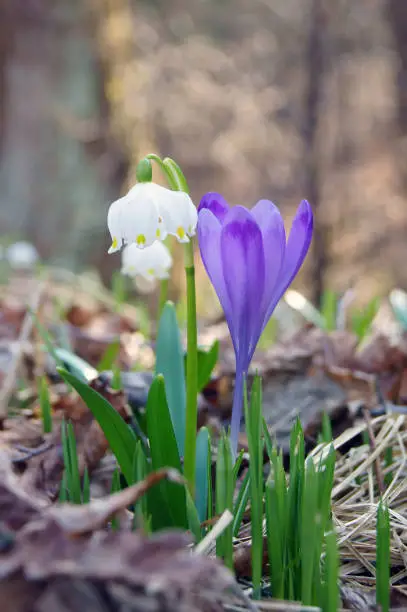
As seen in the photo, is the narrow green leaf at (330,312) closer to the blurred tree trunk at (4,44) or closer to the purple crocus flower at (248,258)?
the purple crocus flower at (248,258)

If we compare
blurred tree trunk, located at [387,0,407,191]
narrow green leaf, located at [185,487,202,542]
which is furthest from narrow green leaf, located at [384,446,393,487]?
blurred tree trunk, located at [387,0,407,191]

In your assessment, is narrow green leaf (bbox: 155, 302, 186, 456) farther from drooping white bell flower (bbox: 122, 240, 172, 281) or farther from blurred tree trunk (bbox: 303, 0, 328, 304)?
blurred tree trunk (bbox: 303, 0, 328, 304)

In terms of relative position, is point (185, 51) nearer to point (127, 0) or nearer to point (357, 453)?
point (127, 0)

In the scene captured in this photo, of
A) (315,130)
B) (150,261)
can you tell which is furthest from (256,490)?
(315,130)

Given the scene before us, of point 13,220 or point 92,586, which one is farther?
point 13,220

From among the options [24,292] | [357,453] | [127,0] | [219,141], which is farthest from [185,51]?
[357,453]

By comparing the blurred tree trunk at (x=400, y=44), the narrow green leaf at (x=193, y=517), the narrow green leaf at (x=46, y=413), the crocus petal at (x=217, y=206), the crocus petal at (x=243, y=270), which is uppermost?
the blurred tree trunk at (x=400, y=44)

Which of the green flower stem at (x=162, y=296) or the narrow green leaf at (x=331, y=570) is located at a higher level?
the green flower stem at (x=162, y=296)

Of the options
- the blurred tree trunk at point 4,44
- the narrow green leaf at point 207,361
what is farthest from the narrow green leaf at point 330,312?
the blurred tree trunk at point 4,44
